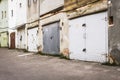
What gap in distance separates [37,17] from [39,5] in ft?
3.53

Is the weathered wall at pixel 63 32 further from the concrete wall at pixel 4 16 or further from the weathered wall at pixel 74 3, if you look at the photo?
the concrete wall at pixel 4 16

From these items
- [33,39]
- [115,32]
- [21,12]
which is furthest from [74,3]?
[21,12]

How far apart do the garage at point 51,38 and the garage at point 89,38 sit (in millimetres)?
2010

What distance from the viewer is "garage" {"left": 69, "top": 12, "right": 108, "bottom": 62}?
11.9 m

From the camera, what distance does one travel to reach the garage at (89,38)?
11937 mm

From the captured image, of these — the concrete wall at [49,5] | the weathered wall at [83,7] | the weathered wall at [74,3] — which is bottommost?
the weathered wall at [83,7]

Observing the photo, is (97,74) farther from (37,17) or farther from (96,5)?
(37,17)

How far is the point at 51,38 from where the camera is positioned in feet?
59.4

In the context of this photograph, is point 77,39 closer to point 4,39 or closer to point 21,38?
point 21,38

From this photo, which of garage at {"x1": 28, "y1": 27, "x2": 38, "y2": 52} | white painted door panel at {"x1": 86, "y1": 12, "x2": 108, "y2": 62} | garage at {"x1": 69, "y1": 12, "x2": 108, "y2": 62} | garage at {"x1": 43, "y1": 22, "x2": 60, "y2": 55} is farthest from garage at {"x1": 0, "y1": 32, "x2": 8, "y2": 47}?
white painted door panel at {"x1": 86, "y1": 12, "x2": 108, "y2": 62}

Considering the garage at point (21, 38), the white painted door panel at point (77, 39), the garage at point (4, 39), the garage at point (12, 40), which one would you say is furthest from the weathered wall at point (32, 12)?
the garage at point (4, 39)

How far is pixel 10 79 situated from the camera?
9.20 metres

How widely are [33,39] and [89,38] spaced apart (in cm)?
1015

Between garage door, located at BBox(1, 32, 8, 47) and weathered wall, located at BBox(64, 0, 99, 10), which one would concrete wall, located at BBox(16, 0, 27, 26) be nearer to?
garage door, located at BBox(1, 32, 8, 47)
